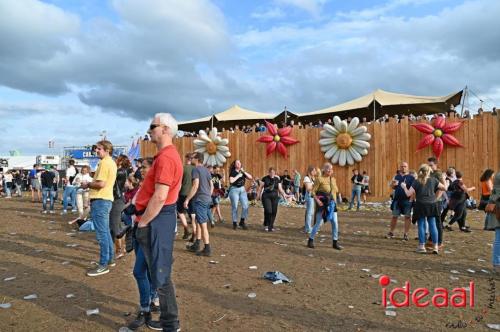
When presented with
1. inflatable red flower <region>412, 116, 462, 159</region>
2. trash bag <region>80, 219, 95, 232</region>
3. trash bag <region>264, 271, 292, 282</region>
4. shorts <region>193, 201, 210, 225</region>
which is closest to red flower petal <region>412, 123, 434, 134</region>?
inflatable red flower <region>412, 116, 462, 159</region>

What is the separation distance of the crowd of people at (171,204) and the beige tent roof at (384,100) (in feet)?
21.4

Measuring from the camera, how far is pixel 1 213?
45.9ft

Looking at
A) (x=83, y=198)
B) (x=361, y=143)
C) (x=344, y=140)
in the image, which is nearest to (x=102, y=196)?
(x=83, y=198)

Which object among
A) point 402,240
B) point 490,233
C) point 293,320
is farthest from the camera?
point 490,233

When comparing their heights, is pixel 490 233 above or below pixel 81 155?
below

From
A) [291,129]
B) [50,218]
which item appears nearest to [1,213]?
[50,218]

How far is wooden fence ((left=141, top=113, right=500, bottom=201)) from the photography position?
15.2m

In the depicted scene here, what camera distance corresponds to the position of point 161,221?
325cm

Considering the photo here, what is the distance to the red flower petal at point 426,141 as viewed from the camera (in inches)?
619

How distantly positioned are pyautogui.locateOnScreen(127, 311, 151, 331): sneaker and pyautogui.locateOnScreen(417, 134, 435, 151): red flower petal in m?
14.6

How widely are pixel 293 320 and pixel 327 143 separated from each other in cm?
1411

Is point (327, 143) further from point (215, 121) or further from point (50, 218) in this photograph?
point (50, 218)

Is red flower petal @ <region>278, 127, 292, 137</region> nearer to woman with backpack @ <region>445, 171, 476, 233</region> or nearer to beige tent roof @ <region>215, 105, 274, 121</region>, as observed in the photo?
beige tent roof @ <region>215, 105, 274, 121</region>

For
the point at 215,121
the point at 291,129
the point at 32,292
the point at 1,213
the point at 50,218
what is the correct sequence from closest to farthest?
1. the point at 32,292
2. the point at 50,218
3. the point at 1,213
4. the point at 291,129
5. the point at 215,121
